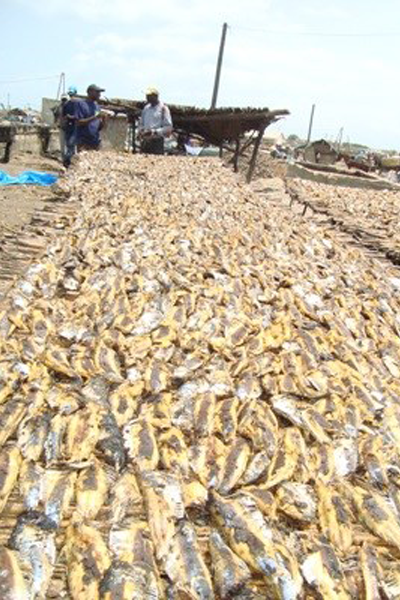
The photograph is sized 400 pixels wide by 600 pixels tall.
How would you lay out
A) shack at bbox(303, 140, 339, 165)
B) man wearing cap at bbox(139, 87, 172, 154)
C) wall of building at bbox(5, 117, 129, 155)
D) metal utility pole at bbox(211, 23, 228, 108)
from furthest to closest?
shack at bbox(303, 140, 339, 165) → metal utility pole at bbox(211, 23, 228, 108) → wall of building at bbox(5, 117, 129, 155) → man wearing cap at bbox(139, 87, 172, 154)

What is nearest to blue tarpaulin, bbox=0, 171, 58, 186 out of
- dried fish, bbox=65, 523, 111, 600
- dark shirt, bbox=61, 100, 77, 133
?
dark shirt, bbox=61, 100, 77, 133

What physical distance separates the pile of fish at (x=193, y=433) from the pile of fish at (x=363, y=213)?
4.14 m

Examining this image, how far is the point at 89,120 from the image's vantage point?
1722 cm

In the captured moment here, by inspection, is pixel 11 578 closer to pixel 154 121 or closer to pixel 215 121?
pixel 154 121

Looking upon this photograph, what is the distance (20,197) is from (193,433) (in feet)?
39.7

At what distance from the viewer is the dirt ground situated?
38.8ft

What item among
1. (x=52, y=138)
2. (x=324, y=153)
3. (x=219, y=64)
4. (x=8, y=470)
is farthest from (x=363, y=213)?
(x=324, y=153)

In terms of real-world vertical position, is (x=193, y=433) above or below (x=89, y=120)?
below

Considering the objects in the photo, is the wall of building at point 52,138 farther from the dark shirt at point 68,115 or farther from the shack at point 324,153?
the shack at point 324,153

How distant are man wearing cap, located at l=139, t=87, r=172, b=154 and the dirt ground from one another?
11.9 ft

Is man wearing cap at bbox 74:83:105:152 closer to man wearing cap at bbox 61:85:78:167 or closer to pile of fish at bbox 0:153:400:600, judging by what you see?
man wearing cap at bbox 61:85:78:167

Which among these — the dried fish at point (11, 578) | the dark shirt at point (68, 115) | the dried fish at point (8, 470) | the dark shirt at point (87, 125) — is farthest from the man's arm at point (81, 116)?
the dried fish at point (11, 578)

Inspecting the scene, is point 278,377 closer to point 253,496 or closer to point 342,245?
point 253,496

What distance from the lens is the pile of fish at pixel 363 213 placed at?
1084 centimetres
